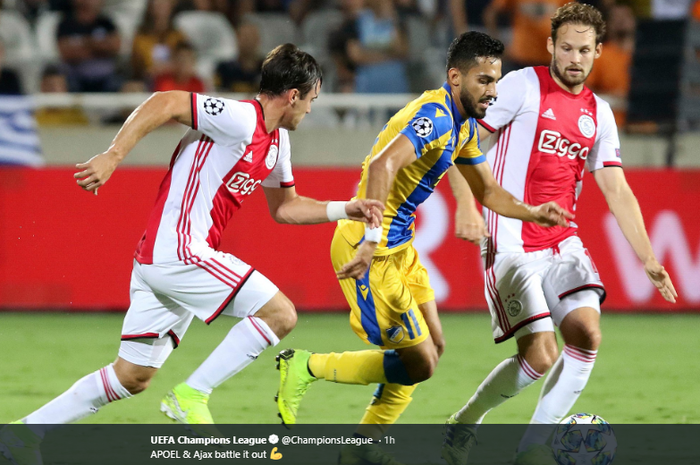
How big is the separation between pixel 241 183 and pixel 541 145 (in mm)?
1772

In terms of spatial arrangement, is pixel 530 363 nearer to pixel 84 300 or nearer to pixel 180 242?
pixel 180 242

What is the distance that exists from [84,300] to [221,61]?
148 inches

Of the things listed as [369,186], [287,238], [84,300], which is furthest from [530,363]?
[84,300]

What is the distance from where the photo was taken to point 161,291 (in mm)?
4867

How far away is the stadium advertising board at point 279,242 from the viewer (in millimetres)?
10258

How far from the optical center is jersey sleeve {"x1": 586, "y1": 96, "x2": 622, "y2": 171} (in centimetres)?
571

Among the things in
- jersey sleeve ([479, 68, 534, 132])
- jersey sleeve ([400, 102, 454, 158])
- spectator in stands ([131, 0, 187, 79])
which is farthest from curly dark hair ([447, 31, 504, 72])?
spectator in stands ([131, 0, 187, 79])

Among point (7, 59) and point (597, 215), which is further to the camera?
point (7, 59)

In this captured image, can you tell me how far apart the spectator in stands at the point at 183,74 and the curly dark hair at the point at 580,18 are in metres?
6.97

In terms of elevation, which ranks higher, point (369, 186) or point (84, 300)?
point (369, 186)

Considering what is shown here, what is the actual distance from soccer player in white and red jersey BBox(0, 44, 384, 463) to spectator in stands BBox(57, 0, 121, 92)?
7.86 metres
